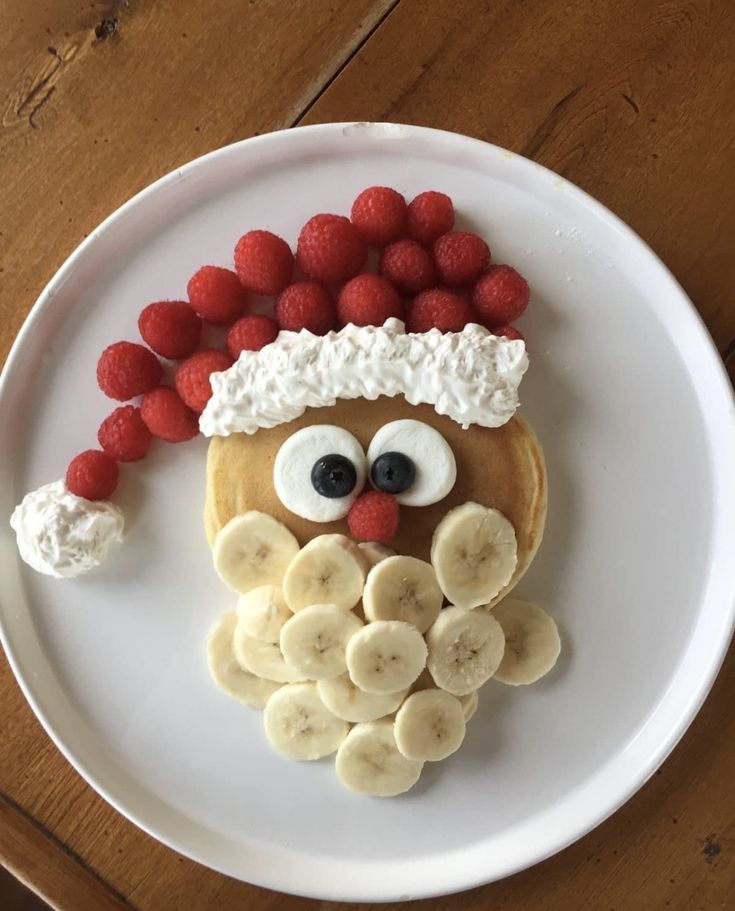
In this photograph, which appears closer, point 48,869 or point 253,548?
point 253,548

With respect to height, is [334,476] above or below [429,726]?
above

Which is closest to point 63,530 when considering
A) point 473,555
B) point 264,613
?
point 264,613

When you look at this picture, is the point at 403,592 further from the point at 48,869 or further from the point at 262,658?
the point at 48,869

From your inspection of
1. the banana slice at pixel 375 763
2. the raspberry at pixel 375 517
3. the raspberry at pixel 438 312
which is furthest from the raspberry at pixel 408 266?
the banana slice at pixel 375 763

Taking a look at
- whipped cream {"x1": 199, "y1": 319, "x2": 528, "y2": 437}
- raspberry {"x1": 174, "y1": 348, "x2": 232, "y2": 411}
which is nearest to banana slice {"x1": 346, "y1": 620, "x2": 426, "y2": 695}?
whipped cream {"x1": 199, "y1": 319, "x2": 528, "y2": 437}

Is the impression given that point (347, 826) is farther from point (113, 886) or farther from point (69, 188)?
point (69, 188)

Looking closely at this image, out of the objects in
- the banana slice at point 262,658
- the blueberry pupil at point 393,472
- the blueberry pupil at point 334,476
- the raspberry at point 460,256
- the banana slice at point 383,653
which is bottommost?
the banana slice at point 383,653

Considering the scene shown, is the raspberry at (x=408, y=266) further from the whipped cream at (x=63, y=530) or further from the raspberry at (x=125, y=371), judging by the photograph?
the whipped cream at (x=63, y=530)

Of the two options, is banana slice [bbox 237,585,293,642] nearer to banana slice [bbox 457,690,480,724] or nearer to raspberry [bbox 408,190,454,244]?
banana slice [bbox 457,690,480,724]
